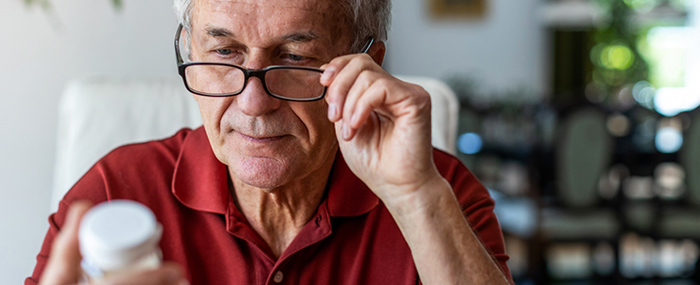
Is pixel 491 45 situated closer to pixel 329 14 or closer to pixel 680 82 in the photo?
pixel 680 82

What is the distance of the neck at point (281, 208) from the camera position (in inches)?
43.6

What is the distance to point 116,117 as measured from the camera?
143 cm

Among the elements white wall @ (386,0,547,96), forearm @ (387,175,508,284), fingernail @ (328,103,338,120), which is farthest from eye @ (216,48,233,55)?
white wall @ (386,0,547,96)

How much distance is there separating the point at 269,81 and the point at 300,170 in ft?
0.54

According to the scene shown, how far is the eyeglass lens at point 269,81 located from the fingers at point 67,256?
0.47 metres

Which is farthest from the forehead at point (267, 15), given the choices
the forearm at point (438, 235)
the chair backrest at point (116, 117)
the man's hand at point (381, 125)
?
the chair backrest at point (116, 117)

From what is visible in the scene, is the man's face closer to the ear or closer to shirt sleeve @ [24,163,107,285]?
the ear

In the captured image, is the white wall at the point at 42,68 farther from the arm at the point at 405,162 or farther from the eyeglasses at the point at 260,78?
the arm at the point at 405,162

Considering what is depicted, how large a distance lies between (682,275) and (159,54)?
3.17 metres

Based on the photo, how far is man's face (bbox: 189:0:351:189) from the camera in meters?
0.91

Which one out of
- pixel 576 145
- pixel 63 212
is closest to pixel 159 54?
pixel 63 212

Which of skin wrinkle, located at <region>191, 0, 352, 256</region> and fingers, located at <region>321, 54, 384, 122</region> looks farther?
skin wrinkle, located at <region>191, 0, 352, 256</region>

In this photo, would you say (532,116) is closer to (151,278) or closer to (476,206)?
(476,206)

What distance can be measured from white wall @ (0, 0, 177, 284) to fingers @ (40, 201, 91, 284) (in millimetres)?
1448
